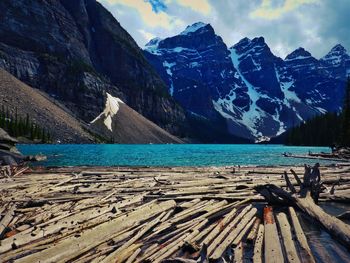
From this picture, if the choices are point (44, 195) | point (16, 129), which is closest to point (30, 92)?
point (16, 129)

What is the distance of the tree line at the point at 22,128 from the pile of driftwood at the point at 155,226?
139709 millimetres

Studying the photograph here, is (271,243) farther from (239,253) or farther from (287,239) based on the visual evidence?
(239,253)

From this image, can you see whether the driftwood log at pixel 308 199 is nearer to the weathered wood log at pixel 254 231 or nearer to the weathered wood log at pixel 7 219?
the weathered wood log at pixel 254 231

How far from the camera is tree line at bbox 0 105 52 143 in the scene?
146 m

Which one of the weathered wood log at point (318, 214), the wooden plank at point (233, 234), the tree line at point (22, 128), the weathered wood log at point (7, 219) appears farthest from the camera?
the tree line at point (22, 128)

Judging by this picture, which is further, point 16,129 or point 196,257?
point 16,129

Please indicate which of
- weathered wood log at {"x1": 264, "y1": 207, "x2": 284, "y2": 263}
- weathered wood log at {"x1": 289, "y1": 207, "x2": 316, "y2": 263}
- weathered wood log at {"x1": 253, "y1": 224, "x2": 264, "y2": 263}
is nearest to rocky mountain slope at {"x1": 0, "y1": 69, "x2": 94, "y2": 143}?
weathered wood log at {"x1": 264, "y1": 207, "x2": 284, "y2": 263}

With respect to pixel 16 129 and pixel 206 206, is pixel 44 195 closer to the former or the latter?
pixel 206 206

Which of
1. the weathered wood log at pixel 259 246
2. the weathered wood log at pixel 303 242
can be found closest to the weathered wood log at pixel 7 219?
the weathered wood log at pixel 259 246

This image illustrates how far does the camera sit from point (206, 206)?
14648mm

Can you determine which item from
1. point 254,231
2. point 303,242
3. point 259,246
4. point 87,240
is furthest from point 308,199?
point 87,240

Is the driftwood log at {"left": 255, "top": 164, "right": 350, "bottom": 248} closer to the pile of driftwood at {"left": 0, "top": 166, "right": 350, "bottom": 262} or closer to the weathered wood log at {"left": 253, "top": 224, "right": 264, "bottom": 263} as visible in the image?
the pile of driftwood at {"left": 0, "top": 166, "right": 350, "bottom": 262}

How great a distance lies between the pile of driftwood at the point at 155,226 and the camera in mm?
8883

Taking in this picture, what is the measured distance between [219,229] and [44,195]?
31.4 feet
